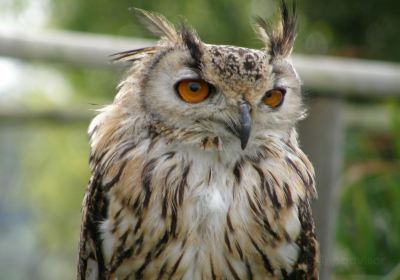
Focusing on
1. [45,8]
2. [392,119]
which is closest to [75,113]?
[392,119]

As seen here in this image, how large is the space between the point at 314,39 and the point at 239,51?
4194mm

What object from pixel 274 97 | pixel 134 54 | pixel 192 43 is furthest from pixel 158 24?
pixel 274 97

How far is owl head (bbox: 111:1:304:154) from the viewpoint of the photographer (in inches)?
104

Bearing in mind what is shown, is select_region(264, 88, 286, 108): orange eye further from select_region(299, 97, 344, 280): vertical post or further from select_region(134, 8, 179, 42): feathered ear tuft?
select_region(299, 97, 344, 280): vertical post

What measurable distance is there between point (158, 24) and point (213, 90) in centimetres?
36

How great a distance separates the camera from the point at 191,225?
8.97 ft

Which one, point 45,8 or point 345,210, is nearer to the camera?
point 345,210

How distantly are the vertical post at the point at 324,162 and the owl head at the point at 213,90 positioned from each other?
0.68 metres

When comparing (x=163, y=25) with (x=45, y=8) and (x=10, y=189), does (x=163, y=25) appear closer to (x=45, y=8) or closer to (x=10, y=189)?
(x=45, y=8)

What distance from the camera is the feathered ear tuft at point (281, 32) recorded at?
2.87 metres

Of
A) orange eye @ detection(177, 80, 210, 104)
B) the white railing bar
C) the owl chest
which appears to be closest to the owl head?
orange eye @ detection(177, 80, 210, 104)

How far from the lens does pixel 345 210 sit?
419 centimetres

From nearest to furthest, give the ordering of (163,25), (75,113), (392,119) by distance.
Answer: (163,25)
(392,119)
(75,113)

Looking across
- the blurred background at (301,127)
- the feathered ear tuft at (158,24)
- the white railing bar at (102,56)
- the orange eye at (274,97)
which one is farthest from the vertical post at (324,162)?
the feathered ear tuft at (158,24)
